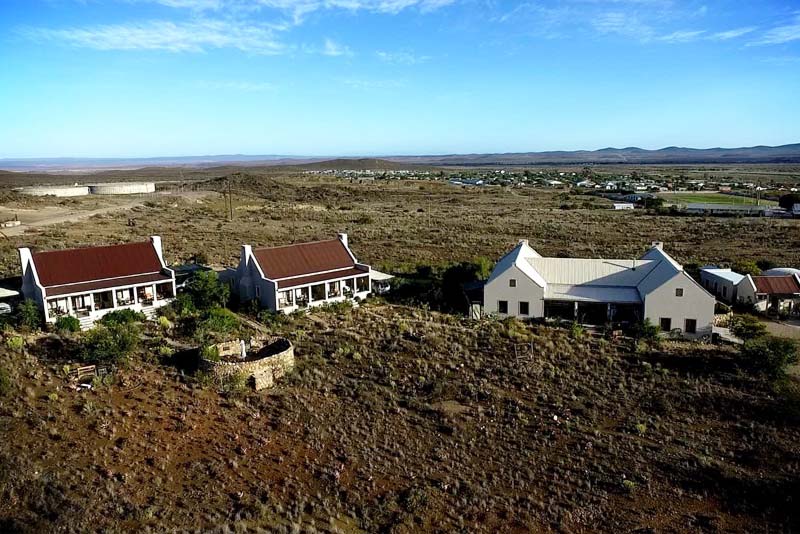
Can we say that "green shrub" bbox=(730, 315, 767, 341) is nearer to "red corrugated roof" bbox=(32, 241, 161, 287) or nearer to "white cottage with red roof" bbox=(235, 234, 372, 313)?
"white cottage with red roof" bbox=(235, 234, 372, 313)

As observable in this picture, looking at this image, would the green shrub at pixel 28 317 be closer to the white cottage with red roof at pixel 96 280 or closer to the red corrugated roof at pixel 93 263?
the white cottage with red roof at pixel 96 280

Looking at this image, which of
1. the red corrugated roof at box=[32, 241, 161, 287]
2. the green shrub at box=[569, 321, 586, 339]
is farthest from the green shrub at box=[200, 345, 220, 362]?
the green shrub at box=[569, 321, 586, 339]

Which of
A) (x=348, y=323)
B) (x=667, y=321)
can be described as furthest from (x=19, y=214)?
(x=667, y=321)

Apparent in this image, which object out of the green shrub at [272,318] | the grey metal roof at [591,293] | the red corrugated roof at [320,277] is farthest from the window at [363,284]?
the grey metal roof at [591,293]

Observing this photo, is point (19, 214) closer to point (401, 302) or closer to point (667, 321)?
point (401, 302)

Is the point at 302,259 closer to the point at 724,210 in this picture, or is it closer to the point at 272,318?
the point at 272,318
